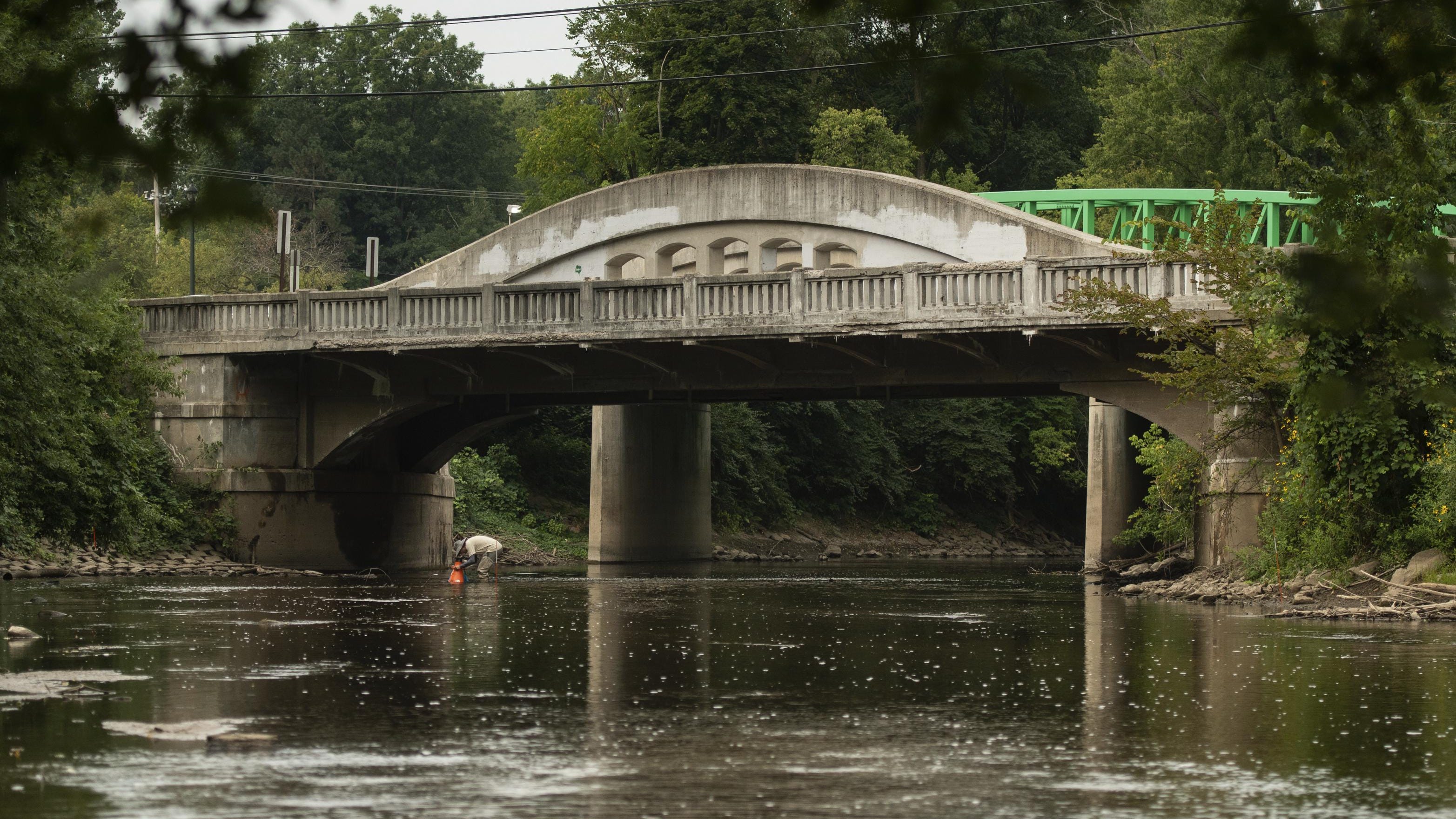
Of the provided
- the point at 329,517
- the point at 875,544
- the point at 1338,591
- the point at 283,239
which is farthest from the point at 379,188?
the point at 1338,591

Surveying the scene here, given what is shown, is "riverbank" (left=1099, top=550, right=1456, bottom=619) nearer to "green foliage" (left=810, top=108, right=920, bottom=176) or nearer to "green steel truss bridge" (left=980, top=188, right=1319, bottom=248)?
"green steel truss bridge" (left=980, top=188, right=1319, bottom=248)

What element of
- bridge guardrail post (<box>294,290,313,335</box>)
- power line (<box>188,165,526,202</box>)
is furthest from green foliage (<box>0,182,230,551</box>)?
power line (<box>188,165,526,202</box>)

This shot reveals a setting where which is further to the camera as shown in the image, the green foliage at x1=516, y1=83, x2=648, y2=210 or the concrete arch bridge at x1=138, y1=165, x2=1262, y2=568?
the green foliage at x1=516, y1=83, x2=648, y2=210

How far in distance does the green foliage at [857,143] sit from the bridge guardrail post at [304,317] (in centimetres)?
3087

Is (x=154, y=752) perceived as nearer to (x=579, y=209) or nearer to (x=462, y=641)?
(x=462, y=641)

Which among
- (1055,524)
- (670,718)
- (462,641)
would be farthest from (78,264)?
(1055,524)

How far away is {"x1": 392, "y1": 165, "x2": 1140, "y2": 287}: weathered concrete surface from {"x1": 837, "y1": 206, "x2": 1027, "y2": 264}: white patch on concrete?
0.8 inches

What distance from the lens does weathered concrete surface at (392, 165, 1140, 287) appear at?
124ft

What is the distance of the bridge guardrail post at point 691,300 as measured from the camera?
108ft

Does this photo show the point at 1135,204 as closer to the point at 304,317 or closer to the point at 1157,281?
the point at 1157,281

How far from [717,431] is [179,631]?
136 feet

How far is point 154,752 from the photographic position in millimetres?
9344

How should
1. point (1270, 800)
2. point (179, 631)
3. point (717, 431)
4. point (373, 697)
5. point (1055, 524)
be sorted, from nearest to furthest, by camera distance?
point (1270, 800)
point (373, 697)
point (179, 631)
point (717, 431)
point (1055, 524)

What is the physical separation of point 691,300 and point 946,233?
24.7ft
